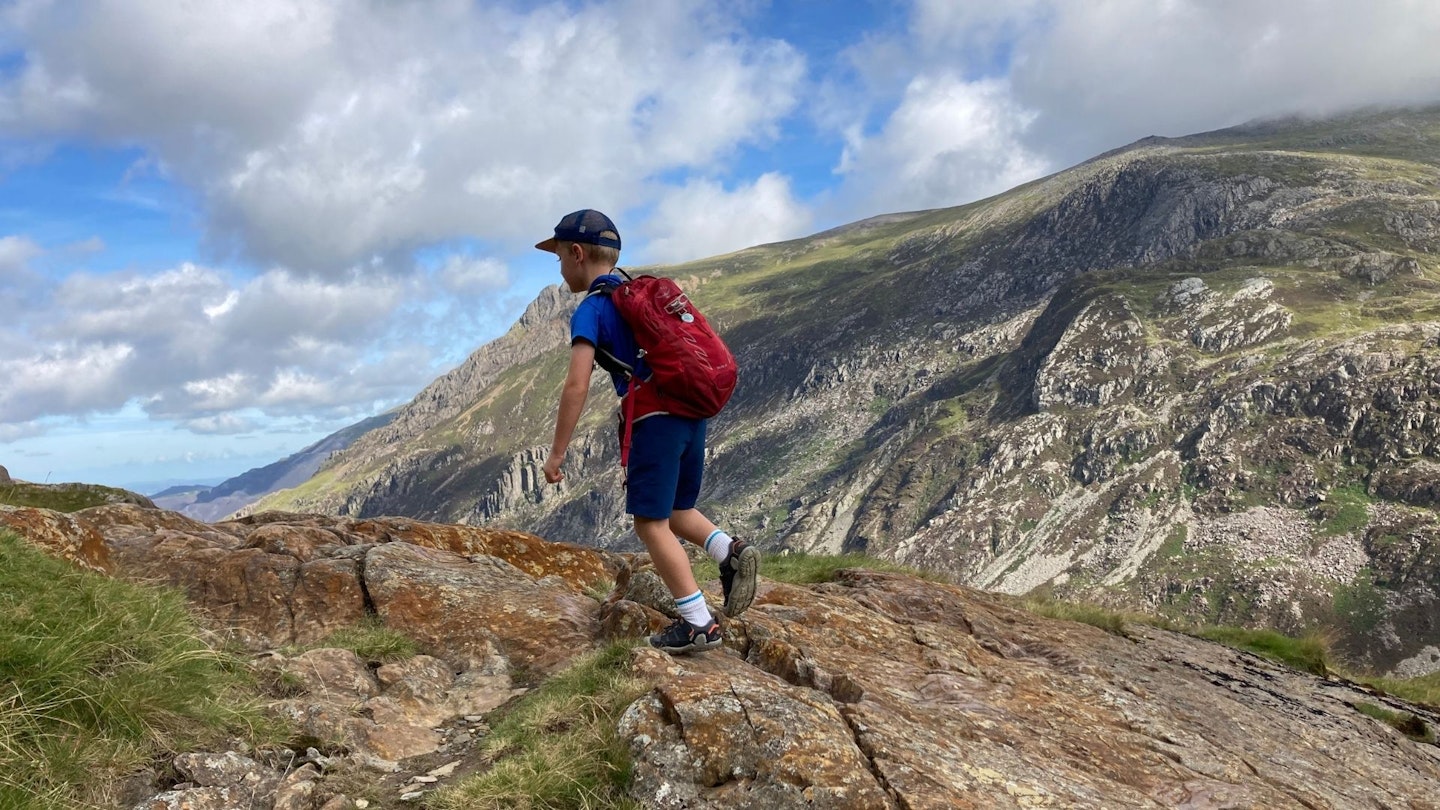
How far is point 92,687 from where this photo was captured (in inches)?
201

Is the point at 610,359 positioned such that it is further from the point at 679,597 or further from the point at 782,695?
the point at 782,695

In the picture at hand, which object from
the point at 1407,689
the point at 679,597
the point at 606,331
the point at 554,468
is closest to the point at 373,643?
the point at 554,468

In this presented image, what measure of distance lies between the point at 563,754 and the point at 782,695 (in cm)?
174

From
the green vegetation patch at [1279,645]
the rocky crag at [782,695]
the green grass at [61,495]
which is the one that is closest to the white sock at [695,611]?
the rocky crag at [782,695]

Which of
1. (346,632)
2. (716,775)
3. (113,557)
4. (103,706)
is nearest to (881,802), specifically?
Answer: (716,775)

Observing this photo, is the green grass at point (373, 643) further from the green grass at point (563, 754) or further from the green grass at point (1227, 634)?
the green grass at point (1227, 634)

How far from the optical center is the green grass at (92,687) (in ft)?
14.9

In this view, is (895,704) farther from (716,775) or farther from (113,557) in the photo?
(113,557)

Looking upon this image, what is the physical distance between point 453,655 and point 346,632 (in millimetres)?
1375

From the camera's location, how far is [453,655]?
9055 mm

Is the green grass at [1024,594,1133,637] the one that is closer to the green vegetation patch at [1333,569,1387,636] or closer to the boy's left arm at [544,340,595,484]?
the boy's left arm at [544,340,595,484]

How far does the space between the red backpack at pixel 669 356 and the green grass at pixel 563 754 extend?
216 centimetres

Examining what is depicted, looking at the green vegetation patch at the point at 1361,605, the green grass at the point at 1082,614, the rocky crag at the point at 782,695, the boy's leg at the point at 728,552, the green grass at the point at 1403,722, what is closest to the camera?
the rocky crag at the point at 782,695

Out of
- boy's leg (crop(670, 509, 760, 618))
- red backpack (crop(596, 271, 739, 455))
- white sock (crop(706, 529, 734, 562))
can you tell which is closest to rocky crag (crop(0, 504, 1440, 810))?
boy's leg (crop(670, 509, 760, 618))
